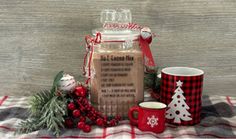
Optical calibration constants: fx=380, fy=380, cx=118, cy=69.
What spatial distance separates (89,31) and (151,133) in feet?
1.50

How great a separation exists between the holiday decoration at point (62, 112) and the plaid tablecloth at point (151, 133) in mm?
21

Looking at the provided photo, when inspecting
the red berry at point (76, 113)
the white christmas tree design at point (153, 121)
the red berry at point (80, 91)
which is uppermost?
the red berry at point (80, 91)

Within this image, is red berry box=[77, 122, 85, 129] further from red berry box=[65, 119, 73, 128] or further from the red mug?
the red mug

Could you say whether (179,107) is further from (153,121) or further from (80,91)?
(80,91)

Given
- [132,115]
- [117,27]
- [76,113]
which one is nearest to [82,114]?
[76,113]

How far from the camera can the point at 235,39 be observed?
4.19 feet

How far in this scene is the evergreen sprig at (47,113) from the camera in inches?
37.5

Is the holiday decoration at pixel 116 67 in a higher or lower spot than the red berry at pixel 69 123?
higher

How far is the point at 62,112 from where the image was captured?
3.17 ft

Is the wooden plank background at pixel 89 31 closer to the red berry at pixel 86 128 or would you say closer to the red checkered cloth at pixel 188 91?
the red checkered cloth at pixel 188 91

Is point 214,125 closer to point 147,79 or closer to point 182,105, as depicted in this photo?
point 182,105

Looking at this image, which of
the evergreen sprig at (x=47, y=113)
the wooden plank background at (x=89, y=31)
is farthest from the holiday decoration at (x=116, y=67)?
the wooden plank background at (x=89, y=31)

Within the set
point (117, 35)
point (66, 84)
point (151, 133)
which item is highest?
point (117, 35)

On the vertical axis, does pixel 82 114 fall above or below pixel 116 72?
below
